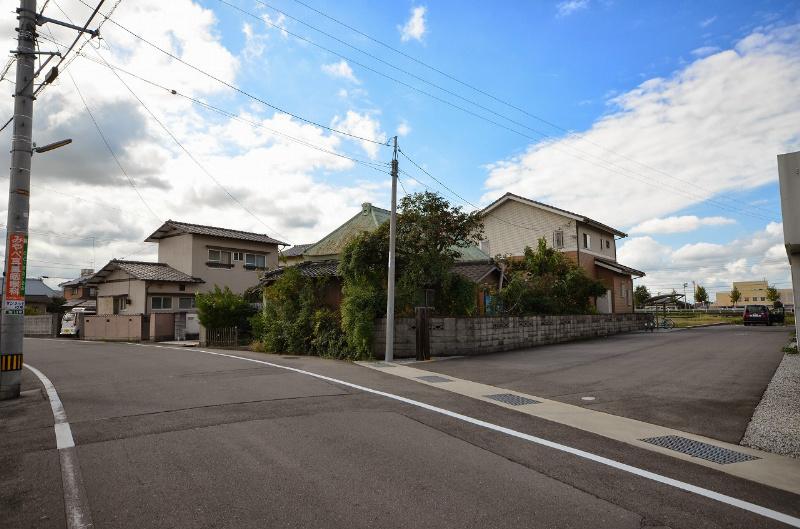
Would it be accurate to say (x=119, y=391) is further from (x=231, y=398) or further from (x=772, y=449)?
(x=772, y=449)

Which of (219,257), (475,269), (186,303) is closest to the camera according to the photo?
(475,269)

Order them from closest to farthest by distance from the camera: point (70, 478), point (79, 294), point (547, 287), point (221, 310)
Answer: point (70, 478)
point (547, 287)
point (221, 310)
point (79, 294)

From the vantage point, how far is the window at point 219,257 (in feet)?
119

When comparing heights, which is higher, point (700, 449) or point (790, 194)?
point (790, 194)

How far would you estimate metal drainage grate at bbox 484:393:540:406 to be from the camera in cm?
927

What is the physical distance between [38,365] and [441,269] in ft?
45.4

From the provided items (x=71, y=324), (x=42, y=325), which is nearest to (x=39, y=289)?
(x=42, y=325)

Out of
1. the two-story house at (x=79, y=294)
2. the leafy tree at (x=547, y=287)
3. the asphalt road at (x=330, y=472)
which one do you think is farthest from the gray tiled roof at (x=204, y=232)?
the asphalt road at (x=330, y=472)

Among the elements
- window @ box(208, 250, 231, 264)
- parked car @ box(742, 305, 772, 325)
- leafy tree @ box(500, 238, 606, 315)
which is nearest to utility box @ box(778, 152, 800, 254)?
leafy tree @ box(500, 238, 606, 315)

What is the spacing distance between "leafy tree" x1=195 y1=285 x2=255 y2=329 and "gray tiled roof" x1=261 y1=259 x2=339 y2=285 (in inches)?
85.2

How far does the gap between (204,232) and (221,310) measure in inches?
504

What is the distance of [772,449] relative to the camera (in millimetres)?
6141

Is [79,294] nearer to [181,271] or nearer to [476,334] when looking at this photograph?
[181,271]

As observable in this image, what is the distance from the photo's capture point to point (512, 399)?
377 inches
